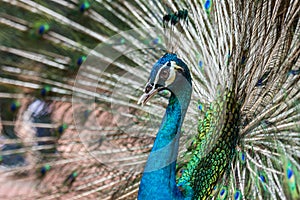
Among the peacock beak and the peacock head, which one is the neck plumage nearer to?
the peacock head

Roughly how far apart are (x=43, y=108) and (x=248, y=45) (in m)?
0.77

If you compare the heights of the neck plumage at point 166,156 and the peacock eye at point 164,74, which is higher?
the peacock eye at point 164,74

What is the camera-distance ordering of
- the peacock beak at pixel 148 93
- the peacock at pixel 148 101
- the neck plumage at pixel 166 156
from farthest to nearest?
the peacock at pixel 148 101, the neck plumage at pixel 166 156, the peacock beak at pixel 148 93

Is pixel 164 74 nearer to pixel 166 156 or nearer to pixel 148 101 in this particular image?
pixel 166 156

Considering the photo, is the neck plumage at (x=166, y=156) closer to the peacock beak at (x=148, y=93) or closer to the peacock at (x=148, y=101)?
the peacock at (x=148, y=101)

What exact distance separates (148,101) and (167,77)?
0.47 metres

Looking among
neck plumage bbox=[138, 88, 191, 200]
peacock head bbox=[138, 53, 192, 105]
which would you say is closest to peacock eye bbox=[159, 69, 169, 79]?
peacock head bbox=[138, 53, 192, 105]

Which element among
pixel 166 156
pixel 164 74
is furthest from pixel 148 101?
pixel 164 74

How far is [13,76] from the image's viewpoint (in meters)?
2.03

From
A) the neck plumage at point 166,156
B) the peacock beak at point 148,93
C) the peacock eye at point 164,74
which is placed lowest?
the neck plumage at point 166,156

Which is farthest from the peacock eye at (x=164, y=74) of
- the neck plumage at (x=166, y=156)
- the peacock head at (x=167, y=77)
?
the neck plumage at (x=166, y=156)

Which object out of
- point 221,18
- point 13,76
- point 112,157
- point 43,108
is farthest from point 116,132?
point 221,18

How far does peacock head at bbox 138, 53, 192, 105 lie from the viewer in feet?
4.93

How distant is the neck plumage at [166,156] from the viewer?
1671 mm
